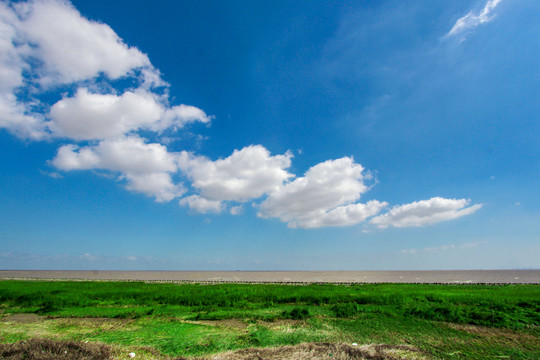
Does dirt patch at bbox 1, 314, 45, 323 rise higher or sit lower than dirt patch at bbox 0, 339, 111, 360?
lower

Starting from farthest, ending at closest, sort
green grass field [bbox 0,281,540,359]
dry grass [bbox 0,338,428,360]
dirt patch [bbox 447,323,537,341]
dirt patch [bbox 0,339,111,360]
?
dirt patch [bbox 447,323,537,341] < green grass field [bbox 0,281,540,359] < dry grass [bbox 0,338,428,360] < dirt patch [bbox 0,339,111,360]

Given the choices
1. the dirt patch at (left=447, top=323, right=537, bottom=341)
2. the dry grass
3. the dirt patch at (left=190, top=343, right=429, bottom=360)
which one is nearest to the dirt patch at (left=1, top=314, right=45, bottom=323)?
the dry grass

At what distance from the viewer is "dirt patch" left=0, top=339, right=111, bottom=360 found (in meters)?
7.33

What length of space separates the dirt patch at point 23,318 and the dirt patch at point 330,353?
515 inches

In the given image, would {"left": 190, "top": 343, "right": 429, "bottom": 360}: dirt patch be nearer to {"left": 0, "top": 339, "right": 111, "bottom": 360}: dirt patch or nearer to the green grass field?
the green grass field

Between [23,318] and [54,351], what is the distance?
11.1 meters

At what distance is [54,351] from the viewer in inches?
307

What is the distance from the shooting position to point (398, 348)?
8797 mm

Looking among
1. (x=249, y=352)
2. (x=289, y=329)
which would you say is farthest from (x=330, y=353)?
(x=289, y=329)

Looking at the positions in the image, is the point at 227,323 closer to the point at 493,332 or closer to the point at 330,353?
the point at 330,353

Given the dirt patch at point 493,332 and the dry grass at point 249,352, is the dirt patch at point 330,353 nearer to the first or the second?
the dry grass at point 249,352

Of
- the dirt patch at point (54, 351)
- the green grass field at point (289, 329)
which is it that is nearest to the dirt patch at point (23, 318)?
the green grass field at point (289, 329)

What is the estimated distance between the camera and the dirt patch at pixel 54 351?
7328mm

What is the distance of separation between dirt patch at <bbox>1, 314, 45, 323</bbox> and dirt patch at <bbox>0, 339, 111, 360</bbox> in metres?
8.67
